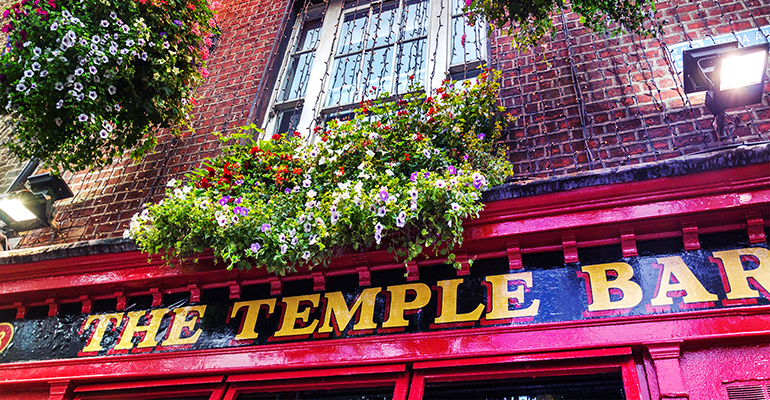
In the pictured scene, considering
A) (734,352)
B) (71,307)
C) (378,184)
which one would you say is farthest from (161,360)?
(734,352)

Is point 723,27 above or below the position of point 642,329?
above

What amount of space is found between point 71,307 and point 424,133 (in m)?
3.88

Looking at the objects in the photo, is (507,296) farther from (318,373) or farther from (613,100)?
(613,100)

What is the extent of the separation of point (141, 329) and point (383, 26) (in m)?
4.77

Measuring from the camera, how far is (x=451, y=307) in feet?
13.3

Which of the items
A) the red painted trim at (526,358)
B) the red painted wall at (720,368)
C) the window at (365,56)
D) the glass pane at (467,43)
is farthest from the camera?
the window at (365,56)

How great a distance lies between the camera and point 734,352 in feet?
10.8

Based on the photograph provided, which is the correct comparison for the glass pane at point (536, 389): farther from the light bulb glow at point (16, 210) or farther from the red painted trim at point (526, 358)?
the light bulb glow at point (16, 210)

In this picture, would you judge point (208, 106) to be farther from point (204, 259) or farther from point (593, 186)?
point (593, 186)

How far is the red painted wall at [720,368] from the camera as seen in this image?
10.5 ft

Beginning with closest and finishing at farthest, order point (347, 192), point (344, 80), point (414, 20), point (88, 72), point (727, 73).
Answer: point (727, 73) < point (347, 192) < point (88, 72) < point (344, 80) < point (414, 20)

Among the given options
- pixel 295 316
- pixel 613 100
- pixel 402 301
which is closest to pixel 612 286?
pixel 402 301

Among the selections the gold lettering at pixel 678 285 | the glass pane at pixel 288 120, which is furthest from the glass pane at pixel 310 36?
the gold lettering at pixel 678 285

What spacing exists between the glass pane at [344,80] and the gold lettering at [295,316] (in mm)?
2734
